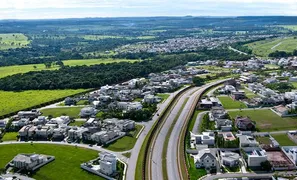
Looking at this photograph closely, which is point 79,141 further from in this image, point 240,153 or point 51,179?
point 240,153

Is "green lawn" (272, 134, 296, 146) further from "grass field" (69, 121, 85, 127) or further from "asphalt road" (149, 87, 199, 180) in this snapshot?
"grass field" (69, 121, 85, 127)

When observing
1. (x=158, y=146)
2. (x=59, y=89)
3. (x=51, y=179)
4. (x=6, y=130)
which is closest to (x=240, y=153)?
(x=158, y=146)

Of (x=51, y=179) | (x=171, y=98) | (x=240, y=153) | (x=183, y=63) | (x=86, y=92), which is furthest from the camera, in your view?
(x=183, y=63)

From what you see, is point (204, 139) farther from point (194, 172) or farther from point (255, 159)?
point (194, 172)

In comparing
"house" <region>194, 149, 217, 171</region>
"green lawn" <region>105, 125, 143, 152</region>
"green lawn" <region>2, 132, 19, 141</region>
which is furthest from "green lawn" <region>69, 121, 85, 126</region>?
"house" <region>194, 149, 217, 171</region>

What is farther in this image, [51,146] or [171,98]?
[171,98]

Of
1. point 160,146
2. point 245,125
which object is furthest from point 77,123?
point 245,125

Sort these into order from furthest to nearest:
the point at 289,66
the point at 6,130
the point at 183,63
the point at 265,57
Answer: the point at 265,57 < the point at 183,63 < the point at 289,66 < the point at 6,130
